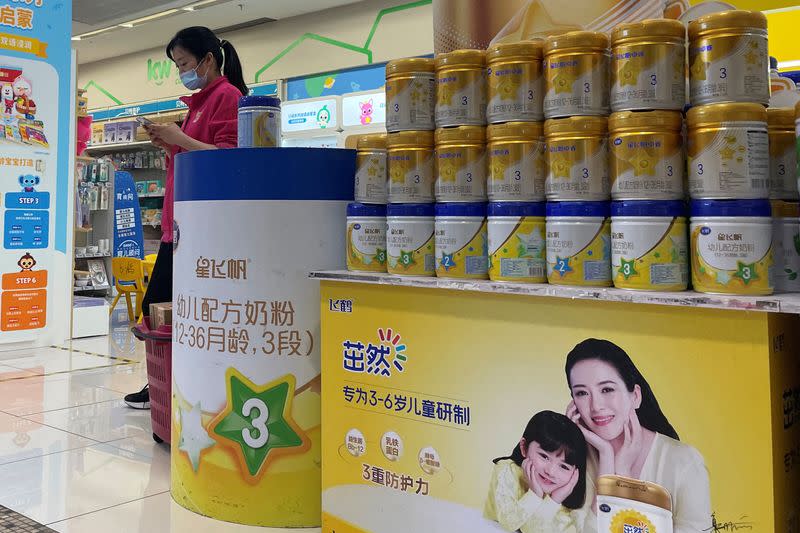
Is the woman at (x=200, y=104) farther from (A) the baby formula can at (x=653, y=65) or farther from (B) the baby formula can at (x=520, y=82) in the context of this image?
(A) the baby formula can at (x=653, y=65)

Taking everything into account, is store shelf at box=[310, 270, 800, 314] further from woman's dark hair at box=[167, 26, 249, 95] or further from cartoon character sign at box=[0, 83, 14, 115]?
cartoon character sign at box=[0, 83, 14, 115]

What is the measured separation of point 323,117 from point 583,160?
6727 mm

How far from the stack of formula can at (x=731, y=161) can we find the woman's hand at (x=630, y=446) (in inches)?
11.4

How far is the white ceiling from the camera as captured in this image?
8.74m

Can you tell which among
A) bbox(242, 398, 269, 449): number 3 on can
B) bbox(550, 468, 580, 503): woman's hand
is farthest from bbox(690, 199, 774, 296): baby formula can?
bbox(242, 398, 269, 449): number 3 on can

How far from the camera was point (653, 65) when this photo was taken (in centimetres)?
144

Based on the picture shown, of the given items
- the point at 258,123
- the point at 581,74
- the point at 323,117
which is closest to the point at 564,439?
the point at 581,74

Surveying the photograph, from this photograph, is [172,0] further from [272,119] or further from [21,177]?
[272,119]

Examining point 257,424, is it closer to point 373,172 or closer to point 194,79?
point 373,172

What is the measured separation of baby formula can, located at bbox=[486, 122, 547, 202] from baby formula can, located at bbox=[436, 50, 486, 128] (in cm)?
12

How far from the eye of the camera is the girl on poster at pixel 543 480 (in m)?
1.49

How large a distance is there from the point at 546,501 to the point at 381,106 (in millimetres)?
6266

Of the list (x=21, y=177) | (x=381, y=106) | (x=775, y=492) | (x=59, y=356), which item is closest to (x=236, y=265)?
(x=775, y=492)

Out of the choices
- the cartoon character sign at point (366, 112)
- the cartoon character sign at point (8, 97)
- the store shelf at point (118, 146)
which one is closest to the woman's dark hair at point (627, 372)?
the cartoon character sign at point (8, 97)
